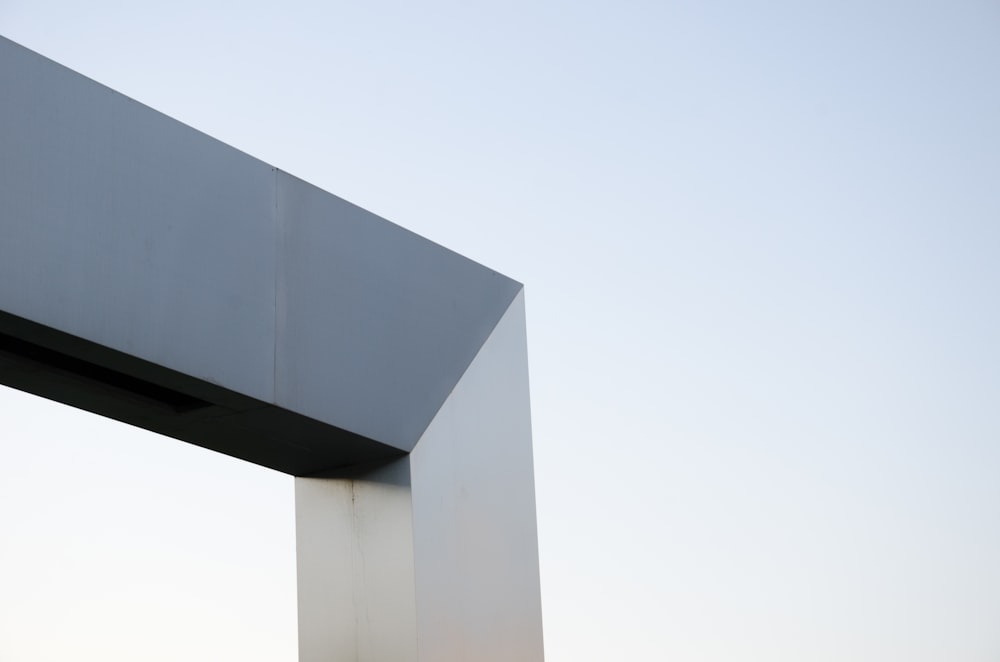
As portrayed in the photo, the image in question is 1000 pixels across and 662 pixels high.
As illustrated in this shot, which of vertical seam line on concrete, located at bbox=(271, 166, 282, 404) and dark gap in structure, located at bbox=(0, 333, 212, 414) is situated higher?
vertical seam line on concrete, located at bbox=(271, 166, 282, 404)

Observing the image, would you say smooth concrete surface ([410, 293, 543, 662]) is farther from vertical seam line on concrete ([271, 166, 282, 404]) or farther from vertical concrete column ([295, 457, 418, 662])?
vertical seam line on concrete ([271, 166, 282, 404])

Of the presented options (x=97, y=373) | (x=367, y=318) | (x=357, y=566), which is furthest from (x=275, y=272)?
(x=357, y=566)

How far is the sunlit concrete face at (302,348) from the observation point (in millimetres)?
3910

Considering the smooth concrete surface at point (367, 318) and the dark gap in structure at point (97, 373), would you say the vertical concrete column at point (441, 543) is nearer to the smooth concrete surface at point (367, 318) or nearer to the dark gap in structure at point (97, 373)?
the smooth concrete surface at point (367, 318)

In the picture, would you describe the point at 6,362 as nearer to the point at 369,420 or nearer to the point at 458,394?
the point at 369,420

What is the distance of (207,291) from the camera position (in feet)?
14.0

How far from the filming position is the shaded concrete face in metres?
3.85

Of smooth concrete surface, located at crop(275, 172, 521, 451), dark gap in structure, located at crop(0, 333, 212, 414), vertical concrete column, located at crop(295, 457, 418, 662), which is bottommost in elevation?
vertical concrete column, located at crop(295, 457, 418, 662)

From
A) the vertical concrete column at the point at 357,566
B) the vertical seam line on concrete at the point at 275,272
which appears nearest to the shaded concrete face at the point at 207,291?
the vertical seam line on concrete at the point at 275,272

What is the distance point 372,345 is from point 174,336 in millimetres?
976

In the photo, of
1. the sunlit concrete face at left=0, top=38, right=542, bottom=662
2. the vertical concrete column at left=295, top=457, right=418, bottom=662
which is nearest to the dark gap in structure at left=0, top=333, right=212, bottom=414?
the sunlit concrete face at left=0, top=38, right=542, bottom=662

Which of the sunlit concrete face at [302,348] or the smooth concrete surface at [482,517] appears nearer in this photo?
the sunlit concrete face at [302,348]

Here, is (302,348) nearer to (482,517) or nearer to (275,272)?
(275,272)

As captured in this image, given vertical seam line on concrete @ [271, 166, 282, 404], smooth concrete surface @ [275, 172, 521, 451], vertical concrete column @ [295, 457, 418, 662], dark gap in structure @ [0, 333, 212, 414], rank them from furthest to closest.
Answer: vertical concrete column @ [295, 457, 418, 662]
smooth concrete surface @ [275, 172, 521, 451]
vertical seam line on concrete @ [271, 166, 282, 404]
dark gap in structure @ [0, 333, 212, 414]
